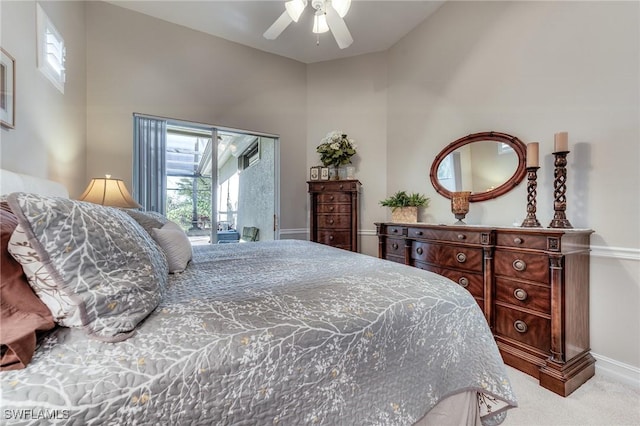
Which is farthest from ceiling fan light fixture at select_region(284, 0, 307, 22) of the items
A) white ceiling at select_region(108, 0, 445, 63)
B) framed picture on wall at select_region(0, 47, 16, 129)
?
framed picture on wall at select_region(0, 47, 16, 129)

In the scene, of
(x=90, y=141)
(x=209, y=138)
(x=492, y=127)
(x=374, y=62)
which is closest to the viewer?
(x=492, y=127)

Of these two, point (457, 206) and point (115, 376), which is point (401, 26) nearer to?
point (457, 206)

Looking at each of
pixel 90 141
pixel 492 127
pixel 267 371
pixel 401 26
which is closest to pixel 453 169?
pixel 492 127

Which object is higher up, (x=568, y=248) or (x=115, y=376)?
(x=568, y=248)

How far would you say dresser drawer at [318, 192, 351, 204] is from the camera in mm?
3451

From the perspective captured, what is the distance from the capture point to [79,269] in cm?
67

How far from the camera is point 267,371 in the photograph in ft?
2.34

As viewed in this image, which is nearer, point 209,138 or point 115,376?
point 115,376

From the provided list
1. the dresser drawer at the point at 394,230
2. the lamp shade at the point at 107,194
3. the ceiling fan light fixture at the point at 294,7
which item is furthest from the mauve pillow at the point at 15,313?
the dresser drawer at the point at 394,230

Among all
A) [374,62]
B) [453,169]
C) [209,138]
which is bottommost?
[453,169]

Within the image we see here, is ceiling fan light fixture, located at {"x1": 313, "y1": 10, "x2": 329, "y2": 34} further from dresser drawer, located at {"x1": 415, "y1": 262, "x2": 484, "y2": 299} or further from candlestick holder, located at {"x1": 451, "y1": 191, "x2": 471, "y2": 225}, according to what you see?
dresser drawer, located at {"x1": 415, "y1": 262, "x2": 484, "y2": 299}

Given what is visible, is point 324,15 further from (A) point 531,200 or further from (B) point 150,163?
(B) point 150,163

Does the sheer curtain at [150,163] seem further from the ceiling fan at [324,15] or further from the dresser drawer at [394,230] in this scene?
the dresser drawer at [394,230]

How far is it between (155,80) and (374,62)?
274 cm
